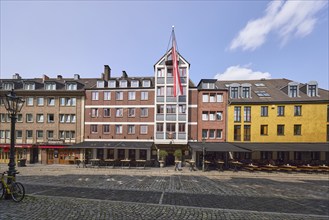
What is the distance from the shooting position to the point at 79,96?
90.8 feet

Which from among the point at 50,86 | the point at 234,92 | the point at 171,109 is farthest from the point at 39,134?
the point at 234,92

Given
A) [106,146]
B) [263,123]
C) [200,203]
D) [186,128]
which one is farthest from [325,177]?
[106,146]

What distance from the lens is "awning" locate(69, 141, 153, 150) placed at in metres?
23.8

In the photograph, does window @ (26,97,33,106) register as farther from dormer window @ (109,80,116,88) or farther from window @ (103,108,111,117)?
dormer window @ (109,80,116,88)

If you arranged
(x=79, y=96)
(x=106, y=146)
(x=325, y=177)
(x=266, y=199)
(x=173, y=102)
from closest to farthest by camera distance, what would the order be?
(x=266, y=199), (x=325, y=177), (x=106, y=146), (x=173, y=102), (x=79, y=96)

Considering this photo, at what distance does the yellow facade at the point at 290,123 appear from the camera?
2409 centimetres

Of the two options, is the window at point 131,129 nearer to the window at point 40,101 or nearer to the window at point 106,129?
the window at point 106,129

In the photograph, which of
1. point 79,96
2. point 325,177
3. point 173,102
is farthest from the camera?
point 79,96

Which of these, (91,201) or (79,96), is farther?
(79,96)

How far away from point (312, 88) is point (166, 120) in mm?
21021

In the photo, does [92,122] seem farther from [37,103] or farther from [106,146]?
[37,103]

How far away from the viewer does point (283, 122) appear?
2452cm

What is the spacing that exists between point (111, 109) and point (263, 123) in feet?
72.0

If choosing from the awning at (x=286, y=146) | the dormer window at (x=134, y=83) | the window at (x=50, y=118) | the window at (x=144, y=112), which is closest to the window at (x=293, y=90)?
the awning at (x=286, y=146)
